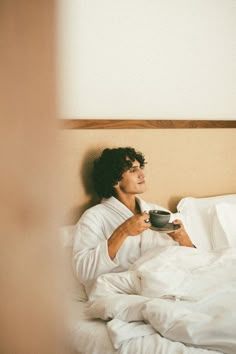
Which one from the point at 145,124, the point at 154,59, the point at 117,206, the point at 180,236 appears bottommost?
the point at 180,236

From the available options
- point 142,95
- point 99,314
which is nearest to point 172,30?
point 142,95

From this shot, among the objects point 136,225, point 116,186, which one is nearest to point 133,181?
point 116,186

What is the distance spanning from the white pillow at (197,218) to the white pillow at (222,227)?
2cm

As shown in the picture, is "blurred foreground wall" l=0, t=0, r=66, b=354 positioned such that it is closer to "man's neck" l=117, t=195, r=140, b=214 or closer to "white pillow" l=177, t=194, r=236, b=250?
"man's neck" l=117, t=195, r=140, b=214

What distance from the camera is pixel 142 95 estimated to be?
5.06ft

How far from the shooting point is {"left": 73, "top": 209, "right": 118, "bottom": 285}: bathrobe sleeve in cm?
121

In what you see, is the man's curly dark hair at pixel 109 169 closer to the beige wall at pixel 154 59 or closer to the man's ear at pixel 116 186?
the man's ear at pixel 116 186

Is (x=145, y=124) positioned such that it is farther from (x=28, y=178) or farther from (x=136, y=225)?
(x=28, y=178)

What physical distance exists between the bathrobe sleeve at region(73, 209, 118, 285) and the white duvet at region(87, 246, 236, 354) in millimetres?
63

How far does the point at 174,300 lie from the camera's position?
1.02 metres

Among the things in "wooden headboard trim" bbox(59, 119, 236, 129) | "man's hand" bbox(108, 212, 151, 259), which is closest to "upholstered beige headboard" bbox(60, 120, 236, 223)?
"wooden headboard trim" bbox(59, 119, 236, 129)

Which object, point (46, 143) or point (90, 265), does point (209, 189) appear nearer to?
point (90, 265)

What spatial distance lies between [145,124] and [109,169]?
0.29 m

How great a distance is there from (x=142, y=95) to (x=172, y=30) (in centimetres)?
31
